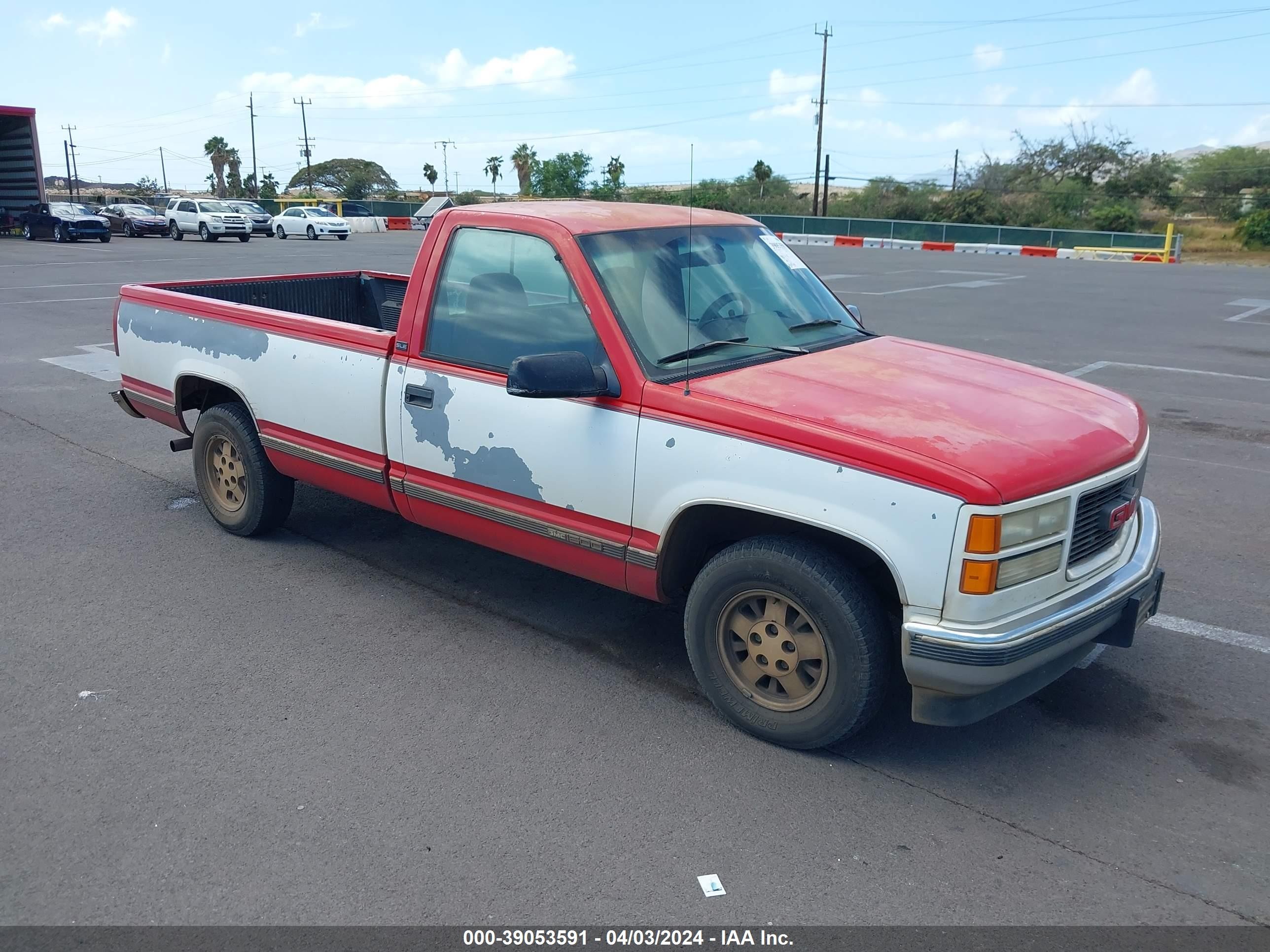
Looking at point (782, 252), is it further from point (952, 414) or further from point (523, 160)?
point (523, 160)

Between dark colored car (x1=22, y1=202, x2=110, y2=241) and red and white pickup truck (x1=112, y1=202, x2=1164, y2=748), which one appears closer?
red and white pickup truck (x1=112, y1=202, x2=1164, y2=748)

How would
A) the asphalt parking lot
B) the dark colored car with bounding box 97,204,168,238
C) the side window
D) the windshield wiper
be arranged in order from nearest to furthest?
the asphalt parking lot, the windshield wiper, the side window, the dark colored car with bounding box 97,204,168,238

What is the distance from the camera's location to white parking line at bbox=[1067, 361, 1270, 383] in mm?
11750

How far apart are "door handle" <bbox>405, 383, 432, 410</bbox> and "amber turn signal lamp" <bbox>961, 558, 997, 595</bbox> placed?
2.48 metres

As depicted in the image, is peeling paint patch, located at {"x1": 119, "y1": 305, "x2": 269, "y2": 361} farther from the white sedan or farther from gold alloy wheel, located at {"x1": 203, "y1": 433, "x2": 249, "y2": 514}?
the white sedan

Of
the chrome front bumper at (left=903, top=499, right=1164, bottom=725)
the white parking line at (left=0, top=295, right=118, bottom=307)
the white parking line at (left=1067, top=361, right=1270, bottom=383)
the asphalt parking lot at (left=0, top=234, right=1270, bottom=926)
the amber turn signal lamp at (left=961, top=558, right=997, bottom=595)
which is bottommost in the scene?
the asphalt parking lot at (left=0, top=234, right=1270, bottom=926)

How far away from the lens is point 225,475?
613cm

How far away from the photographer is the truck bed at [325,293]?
21.9 feet

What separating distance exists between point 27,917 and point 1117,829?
3314 millimetres

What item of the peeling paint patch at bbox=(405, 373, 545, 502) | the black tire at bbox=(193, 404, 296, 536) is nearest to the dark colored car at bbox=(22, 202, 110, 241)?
the black tire at bbox=(193, 404, 296, 536)

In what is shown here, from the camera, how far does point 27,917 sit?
9.79ft

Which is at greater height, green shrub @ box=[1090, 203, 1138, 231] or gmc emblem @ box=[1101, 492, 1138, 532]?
green shrub @ box=[1090, 203, 1138, 231]

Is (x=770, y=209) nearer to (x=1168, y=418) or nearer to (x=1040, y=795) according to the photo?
(x=1168, y=418)

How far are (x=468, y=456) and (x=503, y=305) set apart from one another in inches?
26.5
